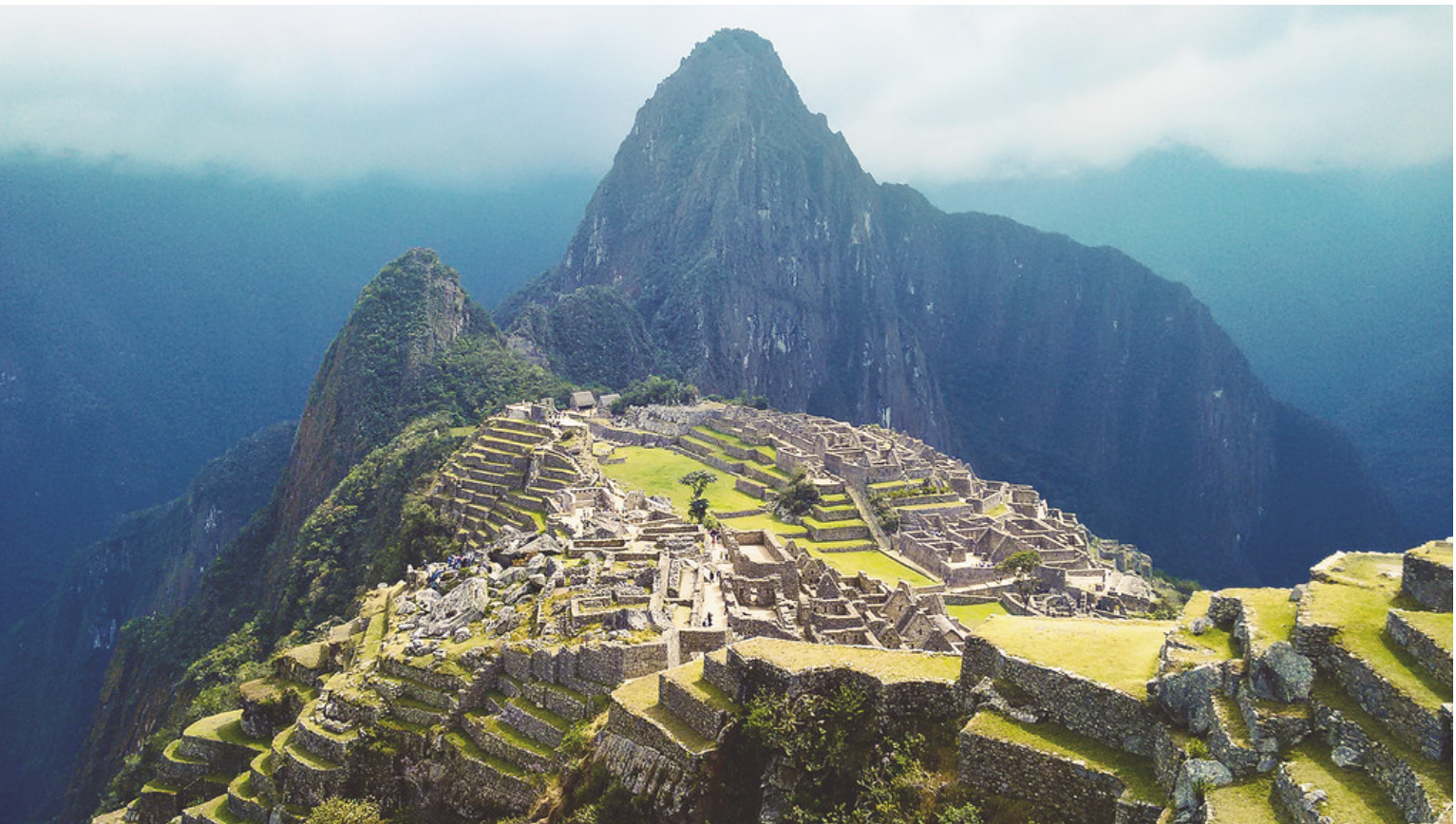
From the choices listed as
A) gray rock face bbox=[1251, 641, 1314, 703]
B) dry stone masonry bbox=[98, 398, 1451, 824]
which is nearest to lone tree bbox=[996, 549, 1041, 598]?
dry stone masonry bbox=[98, 398, 1451, 824]

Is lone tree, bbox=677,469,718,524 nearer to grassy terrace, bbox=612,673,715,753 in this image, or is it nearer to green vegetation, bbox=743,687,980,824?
grassy terrace, bbox=612,673,715,753

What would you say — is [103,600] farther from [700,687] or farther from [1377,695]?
[1377,695]

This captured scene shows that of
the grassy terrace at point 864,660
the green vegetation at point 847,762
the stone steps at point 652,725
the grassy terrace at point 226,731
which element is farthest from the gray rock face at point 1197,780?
the grassy terrace at point 226,731

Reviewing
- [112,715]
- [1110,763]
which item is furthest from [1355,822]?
[112,715]

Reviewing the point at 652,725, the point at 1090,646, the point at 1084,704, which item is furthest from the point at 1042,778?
the point at 652,725

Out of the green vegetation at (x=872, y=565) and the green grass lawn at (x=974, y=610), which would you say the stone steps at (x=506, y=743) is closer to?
the green grass lawn at (x=974, y=610)
